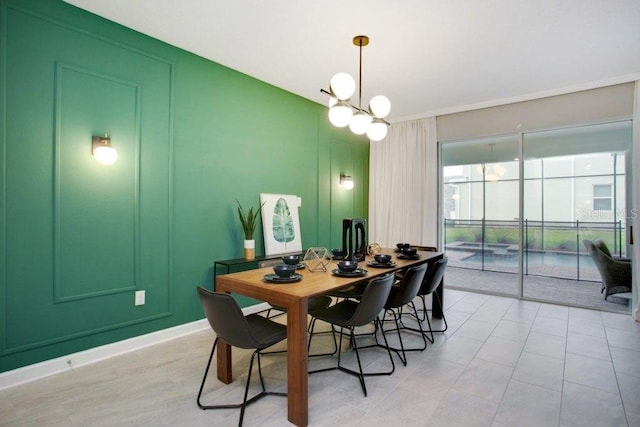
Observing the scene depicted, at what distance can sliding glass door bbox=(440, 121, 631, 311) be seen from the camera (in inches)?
163

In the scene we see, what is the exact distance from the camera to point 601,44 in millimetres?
3098

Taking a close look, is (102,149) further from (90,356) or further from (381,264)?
(381,264)

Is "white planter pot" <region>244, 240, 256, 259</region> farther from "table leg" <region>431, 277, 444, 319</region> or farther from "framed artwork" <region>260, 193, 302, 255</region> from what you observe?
"table leg" <region>431, 277, 444, 319</region>

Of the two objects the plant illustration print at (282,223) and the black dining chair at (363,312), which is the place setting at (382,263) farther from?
the plant illustration print at (282,223)

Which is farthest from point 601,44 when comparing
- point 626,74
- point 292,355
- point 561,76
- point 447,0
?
point 292,355

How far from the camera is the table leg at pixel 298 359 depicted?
5.99 feet

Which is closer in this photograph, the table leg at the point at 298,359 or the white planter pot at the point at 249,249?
the table leg at the point at 298,359

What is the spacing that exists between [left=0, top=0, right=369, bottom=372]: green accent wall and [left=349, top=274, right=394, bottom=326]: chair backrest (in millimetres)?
1929

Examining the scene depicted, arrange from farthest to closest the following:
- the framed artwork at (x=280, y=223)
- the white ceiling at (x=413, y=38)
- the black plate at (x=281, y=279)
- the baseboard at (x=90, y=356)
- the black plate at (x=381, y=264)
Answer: the framed artwork at (x=280, y=223) → the black plate at (x=381, y=264) → the white ceiling at (x=413, y=38) → the baseboard at (x=90, y=356) → the black plate at (x=281, y=279)

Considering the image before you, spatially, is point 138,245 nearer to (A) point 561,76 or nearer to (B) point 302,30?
(B) point 302,30

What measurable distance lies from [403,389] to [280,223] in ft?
8.01

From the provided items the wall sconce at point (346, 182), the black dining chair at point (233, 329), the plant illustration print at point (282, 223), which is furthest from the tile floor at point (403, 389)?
the wall sconce at point (346, 182)

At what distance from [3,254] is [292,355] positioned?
2099 millimetres

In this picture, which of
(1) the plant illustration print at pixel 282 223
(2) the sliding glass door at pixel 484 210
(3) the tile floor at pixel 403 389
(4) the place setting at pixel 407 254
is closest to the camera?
(3) the tile floor at pixel 403 389
